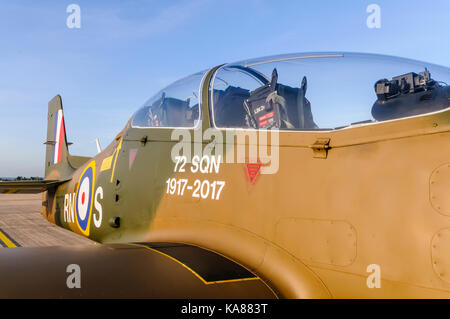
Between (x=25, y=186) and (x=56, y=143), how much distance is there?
8.70 feet

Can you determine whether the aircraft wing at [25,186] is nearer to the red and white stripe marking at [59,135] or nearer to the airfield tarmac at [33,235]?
the airfield tarmac at [33,235]

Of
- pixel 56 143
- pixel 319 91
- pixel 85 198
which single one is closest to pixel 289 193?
pixel 319 91

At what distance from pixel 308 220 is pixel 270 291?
0.53 m

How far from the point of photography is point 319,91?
2.78 m

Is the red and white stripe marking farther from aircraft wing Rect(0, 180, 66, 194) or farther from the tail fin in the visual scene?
aircraft wing Rect(0, 180, 66, 194)

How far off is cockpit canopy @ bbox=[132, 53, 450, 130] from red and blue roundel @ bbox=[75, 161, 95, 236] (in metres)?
2.29

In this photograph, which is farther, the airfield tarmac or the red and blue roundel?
the airfield tarmac

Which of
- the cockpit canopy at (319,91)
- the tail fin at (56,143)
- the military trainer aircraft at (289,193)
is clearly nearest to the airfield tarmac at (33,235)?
the tail fin at (56,143)

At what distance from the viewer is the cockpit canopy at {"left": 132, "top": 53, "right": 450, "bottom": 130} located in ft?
7.97

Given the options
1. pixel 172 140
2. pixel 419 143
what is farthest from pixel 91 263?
pixel 419 143

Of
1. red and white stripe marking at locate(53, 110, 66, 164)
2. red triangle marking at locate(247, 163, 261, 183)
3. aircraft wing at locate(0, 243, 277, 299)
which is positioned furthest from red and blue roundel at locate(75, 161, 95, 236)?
red and white stripe marking at locate(53, 110, 66, 164)

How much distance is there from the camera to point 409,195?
1971mm

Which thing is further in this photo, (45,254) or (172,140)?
(172,140)
